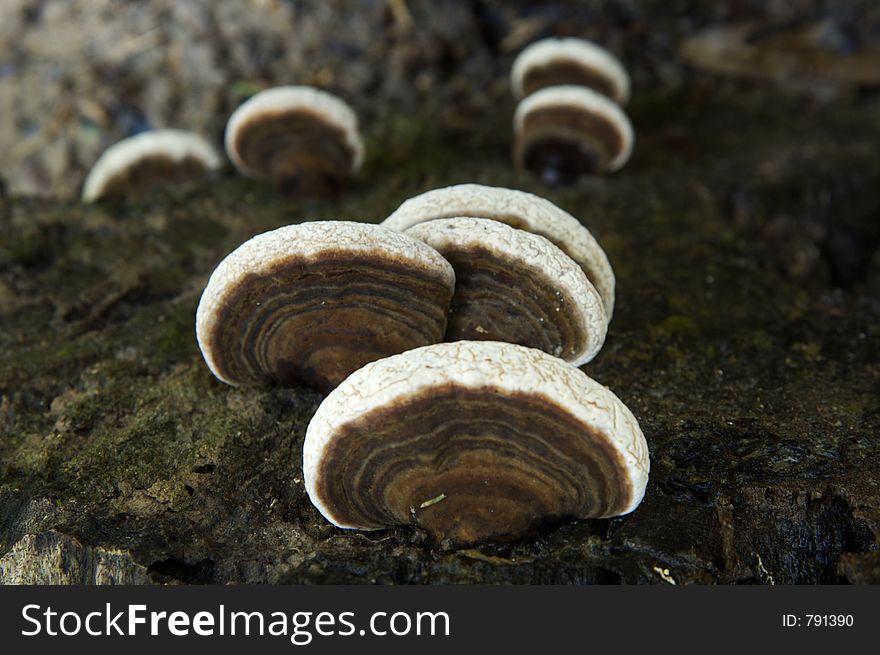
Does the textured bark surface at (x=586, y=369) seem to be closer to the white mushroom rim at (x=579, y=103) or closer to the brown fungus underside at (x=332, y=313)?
the brown fungus underside at (x=332, y=313)

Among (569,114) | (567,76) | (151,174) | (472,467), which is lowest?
(472,467)

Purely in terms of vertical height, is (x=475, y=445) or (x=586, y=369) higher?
(x=586, y=369)

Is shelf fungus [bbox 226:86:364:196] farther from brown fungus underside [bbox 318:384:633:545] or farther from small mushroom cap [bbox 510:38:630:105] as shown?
brown fungus underside [bbox 318:384:633:545]

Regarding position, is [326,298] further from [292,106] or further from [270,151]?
[270,151]

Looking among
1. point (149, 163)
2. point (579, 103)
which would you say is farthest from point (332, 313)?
point (149, 163)

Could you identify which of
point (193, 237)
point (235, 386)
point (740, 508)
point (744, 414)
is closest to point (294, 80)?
point (193, 237)

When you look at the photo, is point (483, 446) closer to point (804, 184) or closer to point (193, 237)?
point (193, 237)

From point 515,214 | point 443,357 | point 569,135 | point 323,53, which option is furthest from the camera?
point 323,53

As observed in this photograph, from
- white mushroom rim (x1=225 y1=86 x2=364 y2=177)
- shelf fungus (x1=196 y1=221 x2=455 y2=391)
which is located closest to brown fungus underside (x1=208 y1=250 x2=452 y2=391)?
shelf fungus (x1=196 y1=221 x2=455 y2=391)
